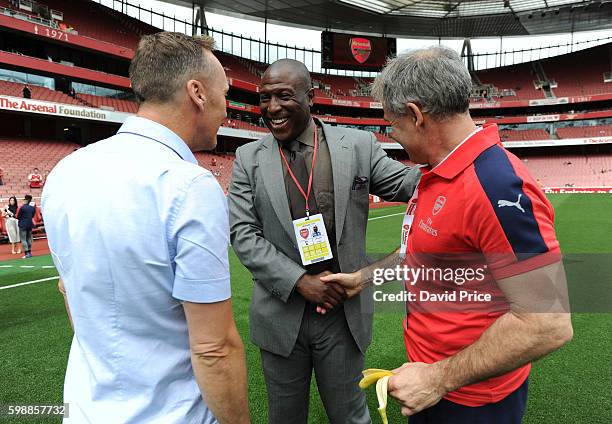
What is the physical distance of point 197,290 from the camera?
111 centimetres

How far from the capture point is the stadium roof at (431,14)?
3198 centimetres

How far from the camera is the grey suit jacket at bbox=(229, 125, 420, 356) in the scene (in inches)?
76.6

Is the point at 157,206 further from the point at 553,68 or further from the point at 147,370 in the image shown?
the point at 553,68

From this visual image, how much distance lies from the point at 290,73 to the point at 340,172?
1.89 feet

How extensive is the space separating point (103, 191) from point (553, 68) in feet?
203

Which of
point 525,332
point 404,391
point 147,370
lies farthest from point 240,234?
point 525,332

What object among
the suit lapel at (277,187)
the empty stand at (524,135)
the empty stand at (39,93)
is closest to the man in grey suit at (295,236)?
the suit lapel at (277,187)

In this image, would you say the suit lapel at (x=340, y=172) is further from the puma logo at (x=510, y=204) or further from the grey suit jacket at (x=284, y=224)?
the puma logo at (x=510, y=204)

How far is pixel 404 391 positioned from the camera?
1.20 meters

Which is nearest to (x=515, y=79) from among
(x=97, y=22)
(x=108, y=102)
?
(x=97, y=22)

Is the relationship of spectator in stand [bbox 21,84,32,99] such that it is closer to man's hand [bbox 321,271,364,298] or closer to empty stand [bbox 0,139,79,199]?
empty stand [bbox 0,139,79,199]

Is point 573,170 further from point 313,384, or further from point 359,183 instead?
point 359,183

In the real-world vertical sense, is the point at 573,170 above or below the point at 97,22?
below

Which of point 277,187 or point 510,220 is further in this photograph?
point 277,187
